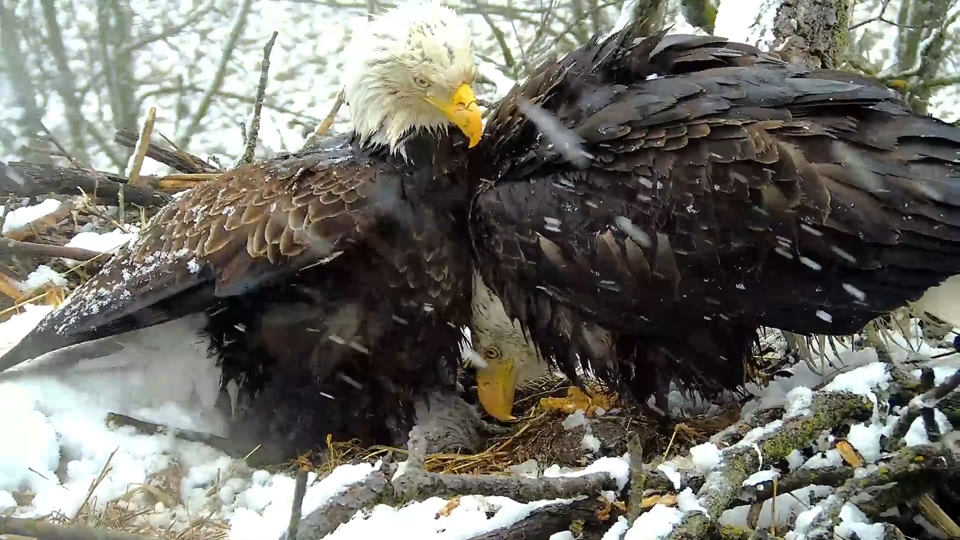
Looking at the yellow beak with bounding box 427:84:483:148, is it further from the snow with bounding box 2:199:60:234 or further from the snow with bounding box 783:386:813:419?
the snow with bounding box 2:199:60:234

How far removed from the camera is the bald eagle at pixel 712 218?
214 cm

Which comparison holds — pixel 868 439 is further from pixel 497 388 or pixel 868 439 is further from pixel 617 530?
pixel 497 388

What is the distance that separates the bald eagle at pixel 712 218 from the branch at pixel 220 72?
4.72 metres

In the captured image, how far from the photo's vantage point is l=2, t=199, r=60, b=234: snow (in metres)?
3.64

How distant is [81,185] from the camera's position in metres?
3.67

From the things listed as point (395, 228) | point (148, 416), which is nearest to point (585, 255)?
point (395, 228)

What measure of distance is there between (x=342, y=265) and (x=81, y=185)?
1.80 meters

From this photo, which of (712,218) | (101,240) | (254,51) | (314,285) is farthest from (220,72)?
(712,218)

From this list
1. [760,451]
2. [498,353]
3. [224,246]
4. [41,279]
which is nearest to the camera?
[760,451]

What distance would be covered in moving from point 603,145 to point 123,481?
1.56 metres

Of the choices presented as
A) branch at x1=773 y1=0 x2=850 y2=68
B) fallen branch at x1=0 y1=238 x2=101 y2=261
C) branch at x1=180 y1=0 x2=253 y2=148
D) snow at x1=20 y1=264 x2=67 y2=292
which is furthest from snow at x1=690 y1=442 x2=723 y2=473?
branch at x1=180 y1=0 x2=253 y2=148

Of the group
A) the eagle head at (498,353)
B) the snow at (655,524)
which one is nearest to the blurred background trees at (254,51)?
the eagle head at (498,353)

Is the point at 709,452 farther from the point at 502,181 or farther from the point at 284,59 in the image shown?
the point at 284,59

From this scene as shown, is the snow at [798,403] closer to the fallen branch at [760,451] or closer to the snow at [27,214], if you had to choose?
the fallen branch at [760,451]
